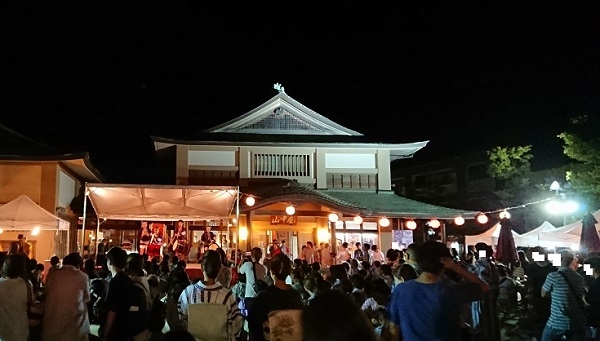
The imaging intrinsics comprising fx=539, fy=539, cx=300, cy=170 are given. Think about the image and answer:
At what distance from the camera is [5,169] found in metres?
16.9

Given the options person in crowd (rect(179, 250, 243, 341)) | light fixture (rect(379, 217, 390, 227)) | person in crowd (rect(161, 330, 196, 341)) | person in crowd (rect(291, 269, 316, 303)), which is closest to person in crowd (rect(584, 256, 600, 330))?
person in crowd (rect(291, 269, 316, 303))

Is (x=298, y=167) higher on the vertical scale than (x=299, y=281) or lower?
higher

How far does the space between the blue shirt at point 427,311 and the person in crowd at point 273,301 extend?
88 centimetres

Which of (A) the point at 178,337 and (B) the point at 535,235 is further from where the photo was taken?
(B) the point at 535,235

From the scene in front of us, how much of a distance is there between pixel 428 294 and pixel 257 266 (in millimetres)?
6185

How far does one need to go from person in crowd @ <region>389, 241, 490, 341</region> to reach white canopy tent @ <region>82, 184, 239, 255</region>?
1036cm

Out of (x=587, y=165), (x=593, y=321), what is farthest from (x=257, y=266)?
(x=587, y=165)

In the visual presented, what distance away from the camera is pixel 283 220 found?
69.7 feet

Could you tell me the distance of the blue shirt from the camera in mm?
3982

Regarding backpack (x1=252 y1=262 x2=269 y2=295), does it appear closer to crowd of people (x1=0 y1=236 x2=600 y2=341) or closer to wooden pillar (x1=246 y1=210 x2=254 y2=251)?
crowd of people (x1=0 y1=236 x2=600 y2=341)

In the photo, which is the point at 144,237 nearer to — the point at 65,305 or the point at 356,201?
the point at 356,201

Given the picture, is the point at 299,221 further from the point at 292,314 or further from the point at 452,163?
the point at 452,163

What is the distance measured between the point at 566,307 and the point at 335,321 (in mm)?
6196

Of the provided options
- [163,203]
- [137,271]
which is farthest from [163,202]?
[137,271]
